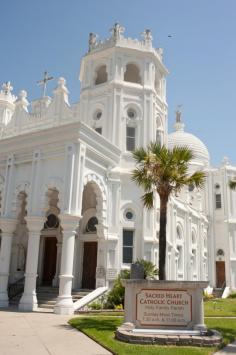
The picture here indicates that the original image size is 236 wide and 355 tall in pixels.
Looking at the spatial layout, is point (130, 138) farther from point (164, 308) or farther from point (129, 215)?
point (164, 308)

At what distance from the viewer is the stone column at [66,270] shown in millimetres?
17922

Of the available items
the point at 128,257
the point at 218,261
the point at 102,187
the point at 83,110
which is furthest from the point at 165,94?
the point at 218,261

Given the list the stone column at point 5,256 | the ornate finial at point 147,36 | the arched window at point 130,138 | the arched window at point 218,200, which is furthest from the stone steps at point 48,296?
the arched window at point 218,200

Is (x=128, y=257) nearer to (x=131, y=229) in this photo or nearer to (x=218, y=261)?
(x=131, y=229)

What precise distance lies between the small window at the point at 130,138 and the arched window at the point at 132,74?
4.96 metres

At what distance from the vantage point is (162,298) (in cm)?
1191

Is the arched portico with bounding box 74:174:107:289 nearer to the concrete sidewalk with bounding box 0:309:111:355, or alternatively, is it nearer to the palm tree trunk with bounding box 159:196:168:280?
the concrete sidewalk with bounding box 0:309:111:355

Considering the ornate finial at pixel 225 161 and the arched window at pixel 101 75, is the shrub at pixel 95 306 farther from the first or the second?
the ornate finial at pixel 225 161

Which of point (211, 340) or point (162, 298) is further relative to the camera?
point (162, 298)

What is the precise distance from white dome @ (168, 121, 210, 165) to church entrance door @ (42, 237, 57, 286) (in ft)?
82.6

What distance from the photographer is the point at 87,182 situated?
2133 cm

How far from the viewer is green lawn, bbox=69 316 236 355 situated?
943 cm

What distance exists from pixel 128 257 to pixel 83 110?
1188 cm

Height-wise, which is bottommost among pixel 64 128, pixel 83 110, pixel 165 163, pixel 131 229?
pixel 131 229
